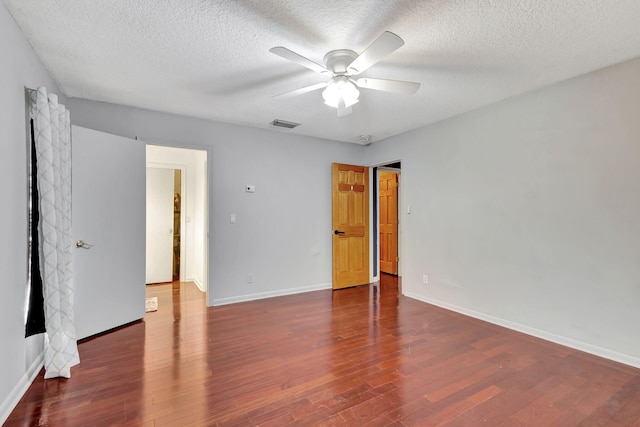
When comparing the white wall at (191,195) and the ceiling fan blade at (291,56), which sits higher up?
the ceiling fan blade at (291,56)

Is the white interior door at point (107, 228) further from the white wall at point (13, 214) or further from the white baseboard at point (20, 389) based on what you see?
the white wall at point (13, 214)

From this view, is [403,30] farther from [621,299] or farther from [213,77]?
[621,299]

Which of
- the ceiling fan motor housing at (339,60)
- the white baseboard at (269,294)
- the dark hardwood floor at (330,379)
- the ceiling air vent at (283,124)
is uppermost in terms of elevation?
the ceiling air vent at (283,124)

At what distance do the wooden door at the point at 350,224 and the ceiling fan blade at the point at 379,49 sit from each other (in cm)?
280

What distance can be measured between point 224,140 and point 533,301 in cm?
406

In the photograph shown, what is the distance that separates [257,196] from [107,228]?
183 centimetres

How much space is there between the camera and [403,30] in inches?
82.7

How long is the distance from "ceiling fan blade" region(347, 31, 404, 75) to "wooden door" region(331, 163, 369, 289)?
9.19 ft

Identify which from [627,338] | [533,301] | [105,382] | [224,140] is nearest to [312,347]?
[105,382]

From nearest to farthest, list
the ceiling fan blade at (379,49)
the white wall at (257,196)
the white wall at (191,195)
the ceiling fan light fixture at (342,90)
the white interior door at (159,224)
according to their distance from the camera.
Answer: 1. the ceiling fan blade at (379,49)
2. the ceiling fan light fixture at (342,90)
3. the white wall at (257,196)
4. the white wall at (191,195)
5. the white interior door at (159,224)

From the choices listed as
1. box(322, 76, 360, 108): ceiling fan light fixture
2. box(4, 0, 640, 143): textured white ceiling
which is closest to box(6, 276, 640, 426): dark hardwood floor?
A: box(322, 76, 360, 108): ceiling fan light fixture

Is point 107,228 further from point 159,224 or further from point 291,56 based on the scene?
point 291,56

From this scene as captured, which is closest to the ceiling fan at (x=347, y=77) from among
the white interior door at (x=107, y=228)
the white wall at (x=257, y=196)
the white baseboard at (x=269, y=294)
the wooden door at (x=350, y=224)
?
the white wall at (x=257, y=196)

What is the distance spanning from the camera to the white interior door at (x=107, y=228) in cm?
293
